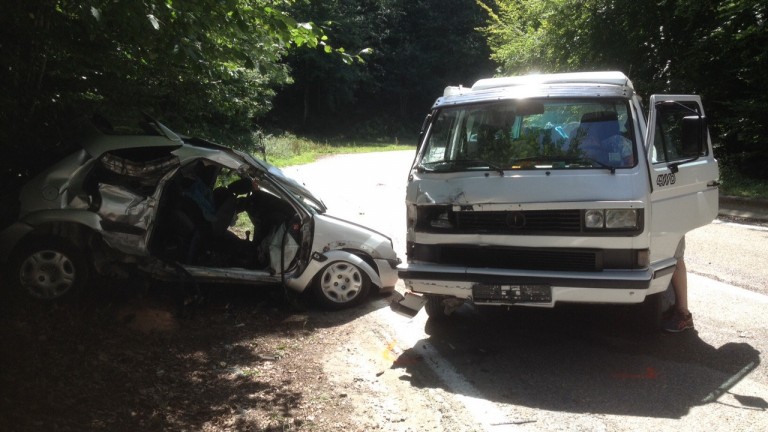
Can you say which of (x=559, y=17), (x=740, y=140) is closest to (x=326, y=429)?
(x=740, y=140)

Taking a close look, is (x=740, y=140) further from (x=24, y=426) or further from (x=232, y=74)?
(x=24, y=426)

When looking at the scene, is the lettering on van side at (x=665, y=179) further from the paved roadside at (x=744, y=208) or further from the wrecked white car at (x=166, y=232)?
the paved roadside at (x=744, y=208)

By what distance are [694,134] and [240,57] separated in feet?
13.8

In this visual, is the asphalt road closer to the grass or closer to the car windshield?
the car windshield

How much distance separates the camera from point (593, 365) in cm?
548

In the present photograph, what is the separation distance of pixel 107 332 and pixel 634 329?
14.9ft

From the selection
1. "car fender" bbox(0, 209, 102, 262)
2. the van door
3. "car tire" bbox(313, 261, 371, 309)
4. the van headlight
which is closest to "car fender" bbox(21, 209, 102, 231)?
"car fender" bbox(0, 209, 102, 262)

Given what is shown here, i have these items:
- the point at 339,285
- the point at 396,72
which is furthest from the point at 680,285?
the point at 396,72

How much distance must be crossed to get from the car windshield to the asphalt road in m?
1.52

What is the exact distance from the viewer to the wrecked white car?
645cm

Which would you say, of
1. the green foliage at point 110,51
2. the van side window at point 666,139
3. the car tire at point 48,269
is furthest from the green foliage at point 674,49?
the car tire at point 48,269

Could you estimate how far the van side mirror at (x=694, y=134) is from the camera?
5789mm

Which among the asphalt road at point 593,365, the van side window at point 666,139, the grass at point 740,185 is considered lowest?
the asphalt road at point 593,365

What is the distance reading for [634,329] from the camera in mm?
6211
